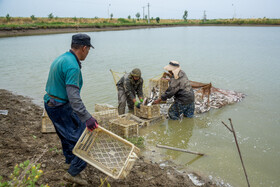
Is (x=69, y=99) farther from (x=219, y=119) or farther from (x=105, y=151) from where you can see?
(x=219, y=119)

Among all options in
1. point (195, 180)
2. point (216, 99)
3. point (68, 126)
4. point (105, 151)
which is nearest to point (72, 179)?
point (105, 151)

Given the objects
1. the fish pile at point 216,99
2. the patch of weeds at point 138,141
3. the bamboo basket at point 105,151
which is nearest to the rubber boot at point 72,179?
the bamboo basket at point 105,151

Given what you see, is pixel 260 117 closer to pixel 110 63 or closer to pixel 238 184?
pixel 238 184

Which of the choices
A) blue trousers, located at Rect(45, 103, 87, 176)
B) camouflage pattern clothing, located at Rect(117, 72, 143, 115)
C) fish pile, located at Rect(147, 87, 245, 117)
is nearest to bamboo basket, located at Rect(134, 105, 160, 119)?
fish pile, located at Rect(147, 87, 245, 117)

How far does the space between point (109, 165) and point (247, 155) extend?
3.37 meters

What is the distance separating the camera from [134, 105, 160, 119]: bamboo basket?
620 cm

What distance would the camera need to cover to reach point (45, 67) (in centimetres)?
1412

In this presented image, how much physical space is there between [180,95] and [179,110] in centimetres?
50

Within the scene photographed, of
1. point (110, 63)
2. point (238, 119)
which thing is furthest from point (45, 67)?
point (238, 119)

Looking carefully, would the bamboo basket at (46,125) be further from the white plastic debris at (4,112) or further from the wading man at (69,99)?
the wading man at (69,99)

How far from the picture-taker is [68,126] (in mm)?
3016

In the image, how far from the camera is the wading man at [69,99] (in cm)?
270

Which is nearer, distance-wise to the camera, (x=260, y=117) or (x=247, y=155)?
(x=247, y=155)

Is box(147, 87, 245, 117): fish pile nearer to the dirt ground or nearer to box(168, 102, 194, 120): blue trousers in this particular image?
box(168, 102, 194, 120): blue trousers
